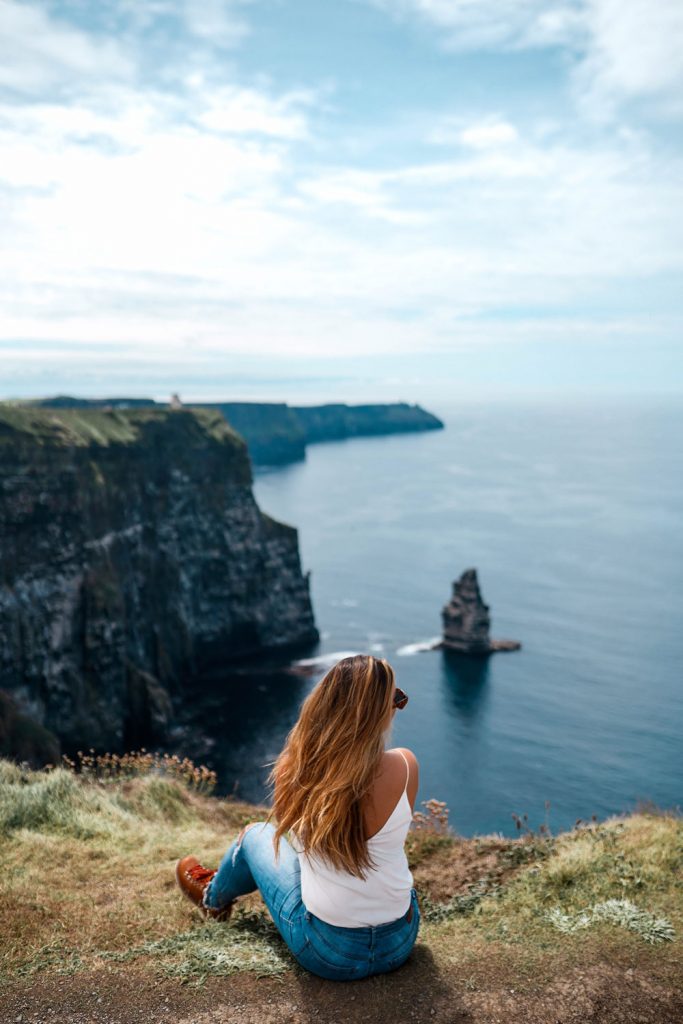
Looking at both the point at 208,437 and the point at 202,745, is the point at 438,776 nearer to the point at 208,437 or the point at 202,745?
the point at 202,745

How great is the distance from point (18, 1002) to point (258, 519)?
83501 millimetres

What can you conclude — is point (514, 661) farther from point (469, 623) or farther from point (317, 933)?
point (317, 933)

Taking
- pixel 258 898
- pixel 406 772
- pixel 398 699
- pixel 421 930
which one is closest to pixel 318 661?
pixel 258 898

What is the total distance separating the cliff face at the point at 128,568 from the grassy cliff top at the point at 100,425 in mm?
171

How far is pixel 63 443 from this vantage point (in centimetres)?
5950

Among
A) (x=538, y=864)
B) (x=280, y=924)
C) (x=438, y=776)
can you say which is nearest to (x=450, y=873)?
(x=538, y=864)

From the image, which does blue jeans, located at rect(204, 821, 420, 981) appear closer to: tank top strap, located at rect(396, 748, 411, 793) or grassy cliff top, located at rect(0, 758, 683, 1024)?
grassy cliff top, located at rect(0, 758, 683, 1024)

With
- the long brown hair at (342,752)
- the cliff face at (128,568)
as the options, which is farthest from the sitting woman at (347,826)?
the cliff face at (128,568)

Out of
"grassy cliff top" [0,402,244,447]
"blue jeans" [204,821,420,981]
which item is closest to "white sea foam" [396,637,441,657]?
"grassy cliff top" [0,402,244,447]

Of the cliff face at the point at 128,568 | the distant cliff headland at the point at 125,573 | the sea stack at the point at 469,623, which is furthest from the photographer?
the sea stack at the point at 469,623

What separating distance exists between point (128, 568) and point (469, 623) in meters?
37.3

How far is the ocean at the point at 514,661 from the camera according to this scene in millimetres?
55938

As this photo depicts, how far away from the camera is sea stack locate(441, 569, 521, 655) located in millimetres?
85000

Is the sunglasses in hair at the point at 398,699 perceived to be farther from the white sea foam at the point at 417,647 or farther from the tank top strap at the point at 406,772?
the white sea foam at the point at 417,647
